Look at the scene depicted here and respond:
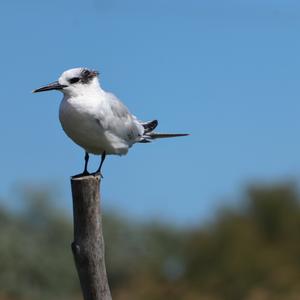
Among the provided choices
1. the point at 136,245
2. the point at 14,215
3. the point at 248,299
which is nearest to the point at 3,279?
the point at 248,299

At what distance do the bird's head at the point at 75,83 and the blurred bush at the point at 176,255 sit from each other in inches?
733

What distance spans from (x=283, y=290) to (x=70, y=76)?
66.1 feet

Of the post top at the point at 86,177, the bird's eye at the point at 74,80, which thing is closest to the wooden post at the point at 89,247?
the post top at the point at 86,177

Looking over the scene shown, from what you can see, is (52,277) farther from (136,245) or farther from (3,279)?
(136,245)

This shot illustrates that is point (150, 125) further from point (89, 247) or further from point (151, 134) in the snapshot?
point (89, 247)

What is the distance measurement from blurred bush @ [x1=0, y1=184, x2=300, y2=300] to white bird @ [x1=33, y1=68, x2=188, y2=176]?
1829cm

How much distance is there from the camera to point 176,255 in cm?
4116

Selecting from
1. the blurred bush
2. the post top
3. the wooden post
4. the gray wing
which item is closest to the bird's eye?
the gray wing

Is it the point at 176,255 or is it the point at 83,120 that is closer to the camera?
the point at 83,120

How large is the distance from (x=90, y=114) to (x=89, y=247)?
1205mm

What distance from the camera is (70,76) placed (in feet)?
28.5

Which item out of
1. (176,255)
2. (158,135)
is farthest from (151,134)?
(176,255)

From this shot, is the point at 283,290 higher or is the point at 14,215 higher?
the point at 14,215

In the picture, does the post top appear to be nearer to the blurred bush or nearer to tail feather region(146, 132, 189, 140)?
tail feather region(146, 132, 189, 140)
